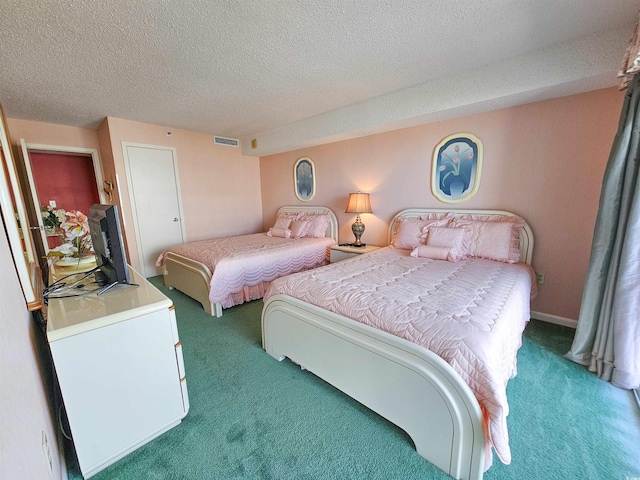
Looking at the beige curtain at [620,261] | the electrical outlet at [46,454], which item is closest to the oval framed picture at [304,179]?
the beige curtain at [620,261]

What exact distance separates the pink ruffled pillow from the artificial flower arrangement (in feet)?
9.87

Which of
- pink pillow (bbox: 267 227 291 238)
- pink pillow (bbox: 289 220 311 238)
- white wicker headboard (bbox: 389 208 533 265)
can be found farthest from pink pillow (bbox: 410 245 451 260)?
pink pillow (bbox: 267 227 291 238)

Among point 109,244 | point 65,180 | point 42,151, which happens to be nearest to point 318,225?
Result: point 109,244

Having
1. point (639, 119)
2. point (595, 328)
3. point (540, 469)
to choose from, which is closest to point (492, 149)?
point (639, 119)

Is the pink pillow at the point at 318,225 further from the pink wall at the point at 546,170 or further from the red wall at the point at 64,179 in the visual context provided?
the red wall at the point at 64,179

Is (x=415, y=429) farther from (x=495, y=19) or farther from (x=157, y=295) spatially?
(x=495, y=19)

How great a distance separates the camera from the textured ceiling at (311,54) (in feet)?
5.20

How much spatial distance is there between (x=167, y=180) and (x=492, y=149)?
4421 millimetres

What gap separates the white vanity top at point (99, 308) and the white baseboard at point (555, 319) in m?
3.24

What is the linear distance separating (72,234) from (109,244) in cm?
80

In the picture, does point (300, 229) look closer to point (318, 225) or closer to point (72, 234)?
point (318, 225)

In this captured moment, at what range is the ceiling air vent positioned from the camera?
4.61 meters

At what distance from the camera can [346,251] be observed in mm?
3455

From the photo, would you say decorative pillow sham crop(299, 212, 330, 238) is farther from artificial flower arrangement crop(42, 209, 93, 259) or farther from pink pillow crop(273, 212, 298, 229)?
artificial flower arrangement crop(42, 209, 93, 259)
